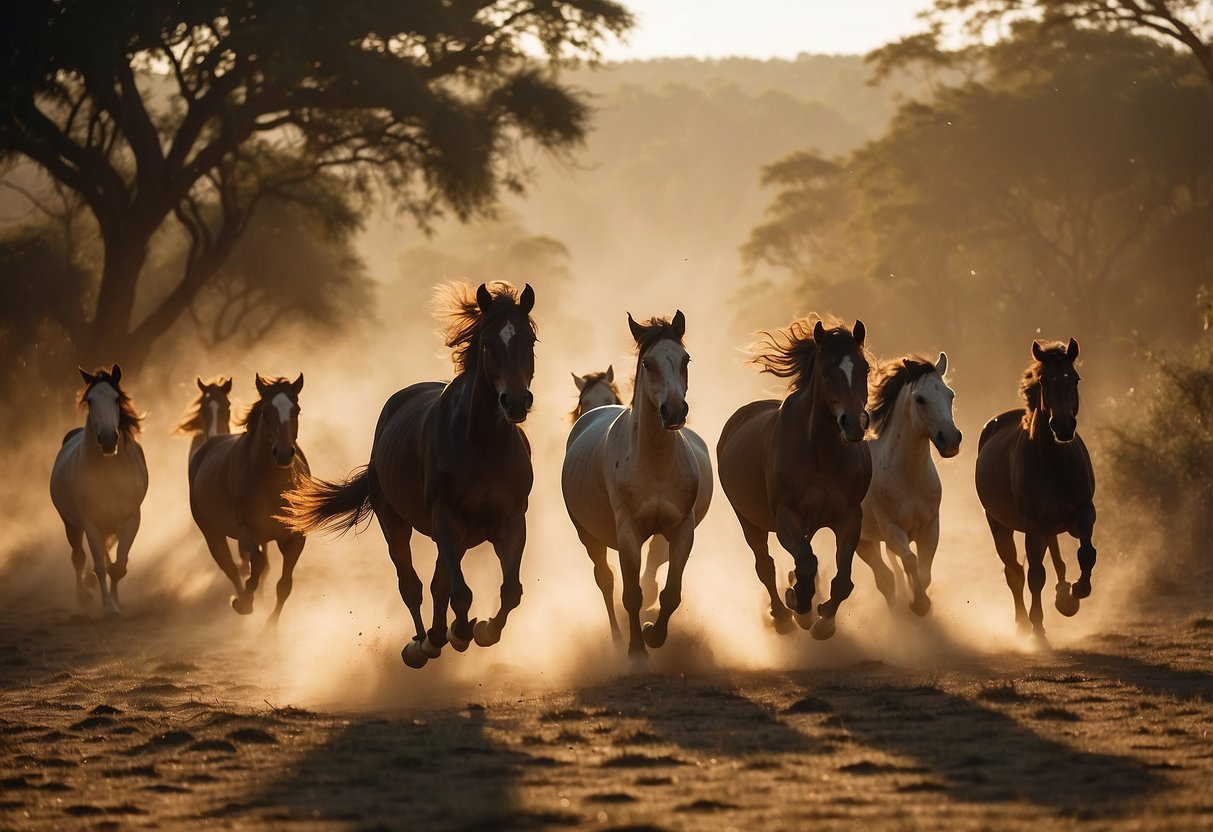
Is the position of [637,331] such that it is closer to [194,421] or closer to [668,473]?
[668,473]

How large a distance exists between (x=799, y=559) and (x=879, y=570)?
8.39 feet

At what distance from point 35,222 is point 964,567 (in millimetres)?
24722

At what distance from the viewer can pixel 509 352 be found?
9.58 meters

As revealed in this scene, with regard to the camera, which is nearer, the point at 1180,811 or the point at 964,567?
the point at 1180,811

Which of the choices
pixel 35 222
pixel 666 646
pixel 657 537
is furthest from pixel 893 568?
pixel 35 222

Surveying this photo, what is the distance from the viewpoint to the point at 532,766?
7.46m

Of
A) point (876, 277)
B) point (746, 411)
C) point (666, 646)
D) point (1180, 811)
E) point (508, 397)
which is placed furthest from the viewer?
point (876, 277)

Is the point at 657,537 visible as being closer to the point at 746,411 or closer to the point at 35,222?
the point at 746,411

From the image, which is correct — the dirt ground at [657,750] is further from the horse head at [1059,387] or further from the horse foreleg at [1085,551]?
the horse head at [1059,387]

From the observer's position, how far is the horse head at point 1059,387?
11.0 m

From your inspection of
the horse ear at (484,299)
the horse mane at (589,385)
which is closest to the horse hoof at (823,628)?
the horse ear at (484,299)

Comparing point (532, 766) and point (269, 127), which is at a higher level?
point (269, 127)

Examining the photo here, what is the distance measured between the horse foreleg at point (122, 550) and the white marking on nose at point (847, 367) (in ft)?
27.3

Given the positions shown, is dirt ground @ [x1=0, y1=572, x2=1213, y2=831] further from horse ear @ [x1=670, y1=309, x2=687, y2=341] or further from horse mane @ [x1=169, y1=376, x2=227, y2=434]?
horse mane @ [x1=169, y1=376, x2=227, y2=434]
